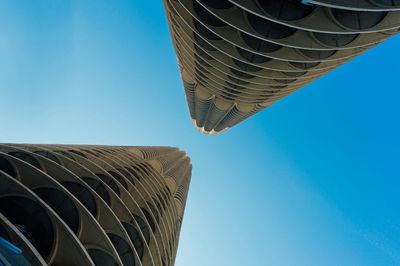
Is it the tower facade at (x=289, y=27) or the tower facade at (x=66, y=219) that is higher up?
the tower facade at (x=289, y=27)

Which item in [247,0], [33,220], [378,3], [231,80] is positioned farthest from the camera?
[231,80]

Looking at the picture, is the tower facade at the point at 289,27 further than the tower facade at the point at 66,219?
Yes

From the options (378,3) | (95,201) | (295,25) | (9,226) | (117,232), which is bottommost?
(117,232)

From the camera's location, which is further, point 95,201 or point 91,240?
point 95,201

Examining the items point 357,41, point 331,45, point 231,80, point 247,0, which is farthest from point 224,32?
point 231,80

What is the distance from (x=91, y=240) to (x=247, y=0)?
49.4 feet

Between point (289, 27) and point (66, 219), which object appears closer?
point (66, 219)

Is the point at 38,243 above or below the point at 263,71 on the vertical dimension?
below

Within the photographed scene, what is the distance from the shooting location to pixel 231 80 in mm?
32781

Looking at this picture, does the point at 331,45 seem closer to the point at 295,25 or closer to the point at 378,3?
the point at 295,25

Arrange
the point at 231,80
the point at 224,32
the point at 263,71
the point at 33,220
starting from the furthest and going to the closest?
1. the point at 231,80
2. the point at 263,71
3. the point at 224,32
4. the point at 33,220

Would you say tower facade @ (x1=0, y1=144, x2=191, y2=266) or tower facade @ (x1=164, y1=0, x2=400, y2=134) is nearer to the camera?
tower facade @ (x1=0, y1=144, x2=191, y2=266)

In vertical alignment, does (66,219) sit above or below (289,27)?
below

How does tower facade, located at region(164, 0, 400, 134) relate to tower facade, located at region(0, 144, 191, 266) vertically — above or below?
above
